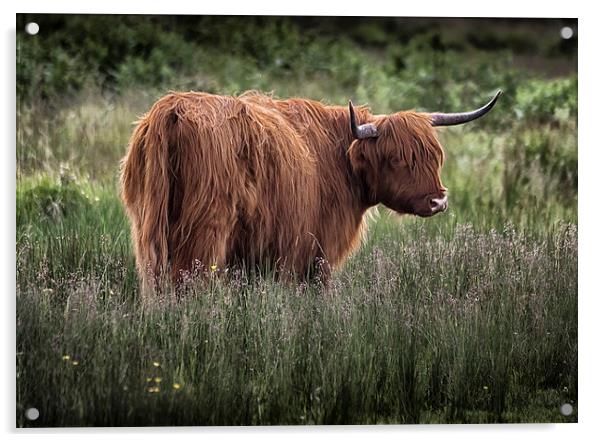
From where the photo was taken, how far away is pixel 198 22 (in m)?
5.43

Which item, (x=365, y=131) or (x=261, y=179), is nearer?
(x=261, y=179)

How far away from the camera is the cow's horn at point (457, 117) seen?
558 centimetres

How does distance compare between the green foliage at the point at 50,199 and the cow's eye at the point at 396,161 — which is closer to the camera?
the green foliage at the point at 50,199

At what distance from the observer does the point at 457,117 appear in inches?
223

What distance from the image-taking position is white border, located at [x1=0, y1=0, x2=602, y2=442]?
5.20 m

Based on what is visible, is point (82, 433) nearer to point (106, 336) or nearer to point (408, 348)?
point (106, 336)

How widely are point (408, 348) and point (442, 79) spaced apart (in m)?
1.44

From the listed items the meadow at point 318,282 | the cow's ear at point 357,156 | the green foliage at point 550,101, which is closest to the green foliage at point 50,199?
the meadow at point 318,282

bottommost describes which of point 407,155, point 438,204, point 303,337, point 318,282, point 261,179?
point 303,337

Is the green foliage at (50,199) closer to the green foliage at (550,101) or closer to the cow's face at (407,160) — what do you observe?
the cow's face at (407,160)
